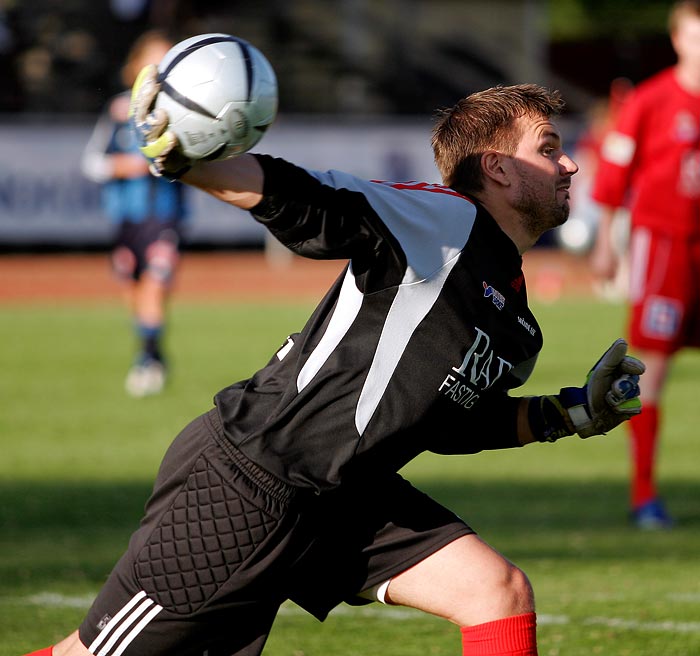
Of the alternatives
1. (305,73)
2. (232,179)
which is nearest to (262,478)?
(232,179)

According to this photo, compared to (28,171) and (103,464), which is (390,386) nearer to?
(103,464)

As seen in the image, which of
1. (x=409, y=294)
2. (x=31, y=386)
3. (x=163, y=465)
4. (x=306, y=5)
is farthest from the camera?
(x=306, y=5)

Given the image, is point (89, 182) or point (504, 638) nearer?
point (504, 638)

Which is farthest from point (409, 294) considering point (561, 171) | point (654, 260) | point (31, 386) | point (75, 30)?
point (75, 30)

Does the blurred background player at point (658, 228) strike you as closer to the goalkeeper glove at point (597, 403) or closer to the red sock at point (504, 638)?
the goalkeeper glove at point (597, 403)

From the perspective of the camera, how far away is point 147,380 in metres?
11.7

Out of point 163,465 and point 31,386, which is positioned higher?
point 163,465

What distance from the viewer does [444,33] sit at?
3522 cm

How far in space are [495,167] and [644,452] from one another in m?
3.82

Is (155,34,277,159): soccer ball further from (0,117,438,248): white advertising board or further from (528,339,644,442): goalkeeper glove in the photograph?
(0,117,438,248): white advertising board

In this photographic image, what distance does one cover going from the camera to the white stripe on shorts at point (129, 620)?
3562 millimetres

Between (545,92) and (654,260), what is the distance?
11.5 feet

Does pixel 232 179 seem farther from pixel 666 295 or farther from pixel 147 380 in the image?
pixel 147 380

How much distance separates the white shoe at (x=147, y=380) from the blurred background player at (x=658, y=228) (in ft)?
17.6
